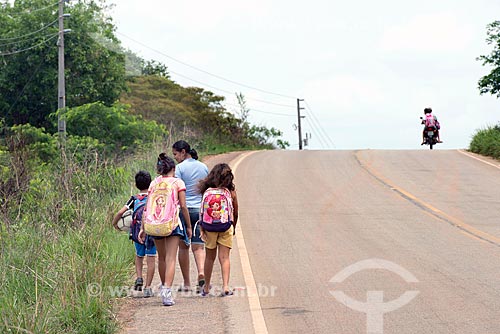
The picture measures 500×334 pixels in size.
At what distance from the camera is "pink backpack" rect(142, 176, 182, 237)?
939cm

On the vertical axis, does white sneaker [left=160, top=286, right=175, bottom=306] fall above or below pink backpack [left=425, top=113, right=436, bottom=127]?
below

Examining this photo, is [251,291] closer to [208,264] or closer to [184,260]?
[208,264]

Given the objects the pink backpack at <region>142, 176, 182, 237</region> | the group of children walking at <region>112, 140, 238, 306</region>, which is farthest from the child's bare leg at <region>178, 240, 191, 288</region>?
the pink backpack at <region>142, 176, 182, 237</region>

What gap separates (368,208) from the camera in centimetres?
1745

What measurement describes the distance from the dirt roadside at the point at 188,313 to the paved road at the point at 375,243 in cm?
30

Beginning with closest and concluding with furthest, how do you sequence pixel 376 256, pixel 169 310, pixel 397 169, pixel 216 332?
pixel 216 332, pixel 169 310, pixel 376 256, pixel 397 169

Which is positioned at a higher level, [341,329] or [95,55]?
[95,55]

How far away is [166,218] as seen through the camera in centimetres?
938

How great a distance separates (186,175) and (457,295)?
11.6ft

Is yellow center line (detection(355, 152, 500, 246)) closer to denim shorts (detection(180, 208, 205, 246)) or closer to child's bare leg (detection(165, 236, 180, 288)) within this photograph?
denim shorts (detection(180, 208, 205, 246))

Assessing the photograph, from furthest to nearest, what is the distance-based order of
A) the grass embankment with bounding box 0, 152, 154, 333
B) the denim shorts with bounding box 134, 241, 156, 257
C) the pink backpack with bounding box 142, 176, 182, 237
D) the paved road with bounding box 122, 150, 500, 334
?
the denim shorts with bounding box 134, 241, 156, 257, the pink backpack with bounding box 142, 176, 182, 237, the paved road with bounding box 122, 150, 500, 334, the grass embankment with bounding box 0, 152, 154, 333

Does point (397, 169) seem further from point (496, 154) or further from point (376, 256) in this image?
point (376, 256)

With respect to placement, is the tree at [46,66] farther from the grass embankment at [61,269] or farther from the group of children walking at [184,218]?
the group of children walking at [184,218]

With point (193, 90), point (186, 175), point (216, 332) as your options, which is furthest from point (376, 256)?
point (193, 90)
